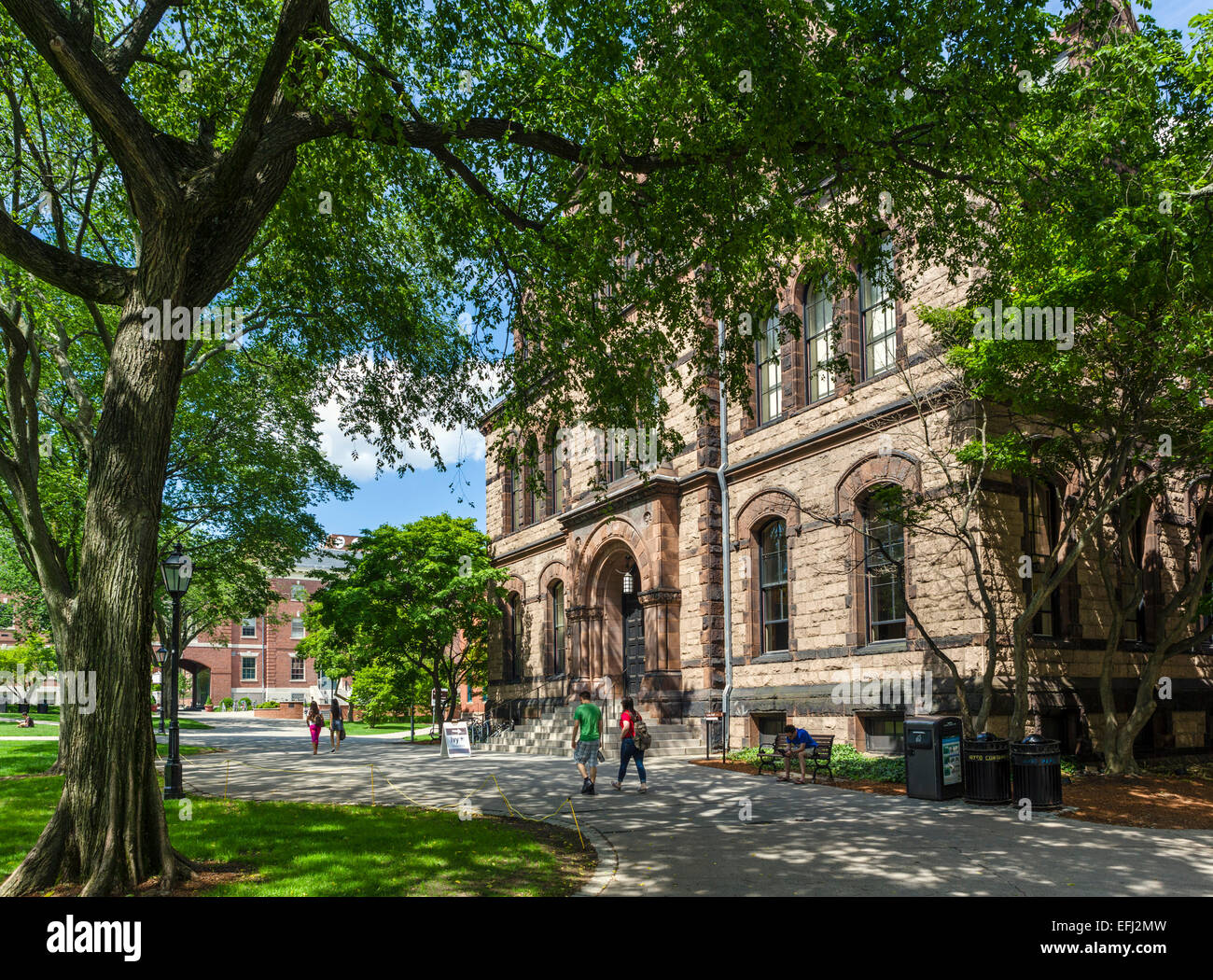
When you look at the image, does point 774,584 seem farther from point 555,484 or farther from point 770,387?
point 555,484

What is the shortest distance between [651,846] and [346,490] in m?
21.6

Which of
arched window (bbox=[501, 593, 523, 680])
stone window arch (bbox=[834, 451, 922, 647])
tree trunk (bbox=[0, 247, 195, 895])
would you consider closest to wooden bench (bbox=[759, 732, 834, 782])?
stone window arch (bbox=[834, 451, 922, 647])

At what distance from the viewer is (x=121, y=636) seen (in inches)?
285

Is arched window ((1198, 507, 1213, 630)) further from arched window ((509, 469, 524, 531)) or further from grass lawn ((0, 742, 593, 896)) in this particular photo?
arched window ((509, 469, 524, 531))

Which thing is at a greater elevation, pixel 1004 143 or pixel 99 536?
pixel 1004 143

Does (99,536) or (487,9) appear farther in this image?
(487,9)

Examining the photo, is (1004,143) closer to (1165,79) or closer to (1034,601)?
(1165,79)

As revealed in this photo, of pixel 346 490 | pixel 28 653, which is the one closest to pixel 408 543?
pixel 346 490

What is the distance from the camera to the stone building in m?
16.7

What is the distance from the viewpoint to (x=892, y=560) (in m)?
17.0

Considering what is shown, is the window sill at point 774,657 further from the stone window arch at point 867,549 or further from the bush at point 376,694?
the bush at point 376,694

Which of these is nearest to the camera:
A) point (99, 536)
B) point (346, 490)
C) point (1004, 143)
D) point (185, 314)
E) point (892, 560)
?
point (99, 536)

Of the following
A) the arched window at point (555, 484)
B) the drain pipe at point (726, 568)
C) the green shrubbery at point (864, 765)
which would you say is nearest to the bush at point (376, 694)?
the arched window at point (555, 484)

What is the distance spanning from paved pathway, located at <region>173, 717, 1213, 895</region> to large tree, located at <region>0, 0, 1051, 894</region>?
498 centimetres
